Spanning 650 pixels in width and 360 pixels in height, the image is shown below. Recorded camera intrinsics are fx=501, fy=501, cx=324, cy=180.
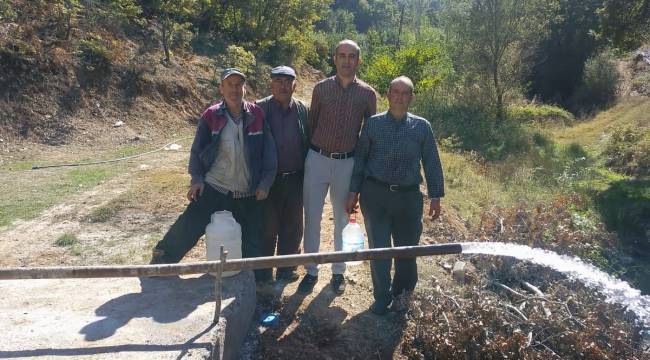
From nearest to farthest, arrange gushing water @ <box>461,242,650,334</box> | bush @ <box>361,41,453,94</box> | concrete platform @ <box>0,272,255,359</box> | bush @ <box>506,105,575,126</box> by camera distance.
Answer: concrete platform @ <box>0,272,255,359</box> → gushing water @ <box>461,242,650,334</box> → bush @ <box>506,105,575,126</box> → bush @ <box>361,41,453,94</box>

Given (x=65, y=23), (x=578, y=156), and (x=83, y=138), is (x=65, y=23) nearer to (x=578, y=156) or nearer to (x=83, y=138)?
(x=83, y=138)

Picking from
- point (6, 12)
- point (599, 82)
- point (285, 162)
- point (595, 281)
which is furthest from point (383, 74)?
point (285, 162)

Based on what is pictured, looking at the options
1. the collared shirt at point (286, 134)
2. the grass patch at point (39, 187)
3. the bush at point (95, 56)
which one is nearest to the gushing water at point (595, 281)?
the collared shirt at point (286, 134)

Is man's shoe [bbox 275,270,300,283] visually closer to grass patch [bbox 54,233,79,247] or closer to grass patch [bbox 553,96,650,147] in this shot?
grass patch [bbox 54,233,79,247]

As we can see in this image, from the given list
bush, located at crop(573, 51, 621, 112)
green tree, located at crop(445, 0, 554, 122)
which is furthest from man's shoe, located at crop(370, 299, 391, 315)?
bush, located at crop(573, 51, 621, 112)

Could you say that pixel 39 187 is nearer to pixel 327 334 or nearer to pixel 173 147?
pixel 173 147

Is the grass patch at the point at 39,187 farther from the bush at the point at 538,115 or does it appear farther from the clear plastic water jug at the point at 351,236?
the bush at the point at 538,115

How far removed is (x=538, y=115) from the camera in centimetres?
1795

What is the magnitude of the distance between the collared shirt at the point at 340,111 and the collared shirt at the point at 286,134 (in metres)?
0.17

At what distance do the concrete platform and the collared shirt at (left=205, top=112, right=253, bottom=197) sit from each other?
65 centimetres

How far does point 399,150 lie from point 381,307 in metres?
1.35

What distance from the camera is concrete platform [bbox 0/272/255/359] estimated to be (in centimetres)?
281

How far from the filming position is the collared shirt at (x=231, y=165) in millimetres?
3506

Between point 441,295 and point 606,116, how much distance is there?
1628 centimetres
